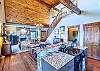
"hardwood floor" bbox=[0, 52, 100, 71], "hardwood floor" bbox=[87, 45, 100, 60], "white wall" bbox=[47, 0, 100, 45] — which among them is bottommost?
"hardwood floor" bbox=[0, 52, 100, 71]

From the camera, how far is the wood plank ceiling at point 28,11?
5.44 m

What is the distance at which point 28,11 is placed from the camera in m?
6.49

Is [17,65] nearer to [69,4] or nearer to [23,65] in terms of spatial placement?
[23,65]

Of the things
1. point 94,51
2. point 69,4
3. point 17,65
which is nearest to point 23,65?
point 17,65

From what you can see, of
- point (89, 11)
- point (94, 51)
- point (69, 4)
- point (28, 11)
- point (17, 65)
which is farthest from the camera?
point (28, 11)

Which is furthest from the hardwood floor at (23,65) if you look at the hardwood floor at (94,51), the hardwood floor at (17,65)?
the hardwood floor at (94,51)

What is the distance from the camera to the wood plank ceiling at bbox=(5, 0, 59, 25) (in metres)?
5.44

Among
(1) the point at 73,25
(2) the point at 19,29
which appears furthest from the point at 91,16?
→ (2) the point at 19,29

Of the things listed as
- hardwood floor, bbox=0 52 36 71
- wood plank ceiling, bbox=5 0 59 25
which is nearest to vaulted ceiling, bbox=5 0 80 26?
wood plank ceiling, bbox=5 0 59 25

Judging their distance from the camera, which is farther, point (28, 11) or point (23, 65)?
point (28, 11)

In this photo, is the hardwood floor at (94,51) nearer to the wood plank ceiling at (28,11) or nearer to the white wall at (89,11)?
the white wall at (89,11)

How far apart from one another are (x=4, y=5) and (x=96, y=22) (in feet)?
15.7

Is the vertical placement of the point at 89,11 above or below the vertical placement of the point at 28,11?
below

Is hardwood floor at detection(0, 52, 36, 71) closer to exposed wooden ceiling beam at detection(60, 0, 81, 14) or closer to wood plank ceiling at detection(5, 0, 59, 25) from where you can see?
wood plank ceiling at detection(5, 0, 59, 25)
